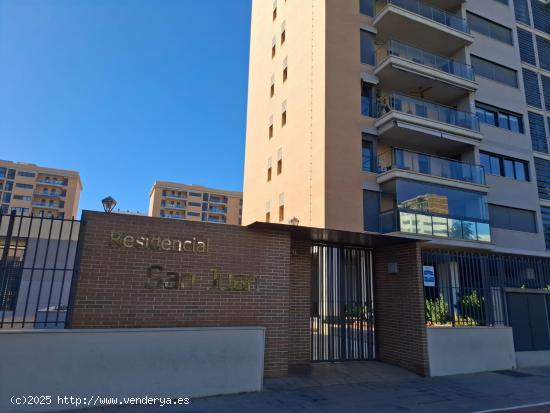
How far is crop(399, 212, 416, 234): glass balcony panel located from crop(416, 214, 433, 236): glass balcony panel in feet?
0.85

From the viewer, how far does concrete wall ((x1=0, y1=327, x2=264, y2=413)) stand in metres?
5.95

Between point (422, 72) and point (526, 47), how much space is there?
10.6m

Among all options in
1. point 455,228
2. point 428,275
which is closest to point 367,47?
point 455,228

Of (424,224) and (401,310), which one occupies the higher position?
(424,224)

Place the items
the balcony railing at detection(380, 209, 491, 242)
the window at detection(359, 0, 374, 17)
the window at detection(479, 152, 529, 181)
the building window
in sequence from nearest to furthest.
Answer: the balcony railing at detection(380, 209, 491, 242), the window at detection(359, 0, 374, 17), the window at detection(479, 152, 529, 181), the building window

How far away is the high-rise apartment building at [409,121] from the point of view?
57.3 feet

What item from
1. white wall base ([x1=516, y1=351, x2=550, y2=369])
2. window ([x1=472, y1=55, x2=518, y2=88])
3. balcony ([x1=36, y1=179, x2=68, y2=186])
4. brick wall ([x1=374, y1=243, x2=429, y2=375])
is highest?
balcony ([x1=36, y1=179, x2=68, y2=186])

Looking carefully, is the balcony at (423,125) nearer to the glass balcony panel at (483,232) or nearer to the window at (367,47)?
the window at (367,47)

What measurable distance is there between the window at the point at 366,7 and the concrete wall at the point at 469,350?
1653cm

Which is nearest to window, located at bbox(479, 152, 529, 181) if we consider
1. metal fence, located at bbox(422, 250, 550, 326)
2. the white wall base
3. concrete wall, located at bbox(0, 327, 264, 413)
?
metal fence, located at bbox(422, 250, 550, 326)

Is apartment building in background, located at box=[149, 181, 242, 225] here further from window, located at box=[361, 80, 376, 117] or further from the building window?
window, located at box=[361, 80, 376, 117]

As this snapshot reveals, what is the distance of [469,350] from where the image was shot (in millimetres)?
10258

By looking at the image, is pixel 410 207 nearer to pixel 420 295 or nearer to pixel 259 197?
pixel 420 295

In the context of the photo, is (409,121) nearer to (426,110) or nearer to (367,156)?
(426,110)
